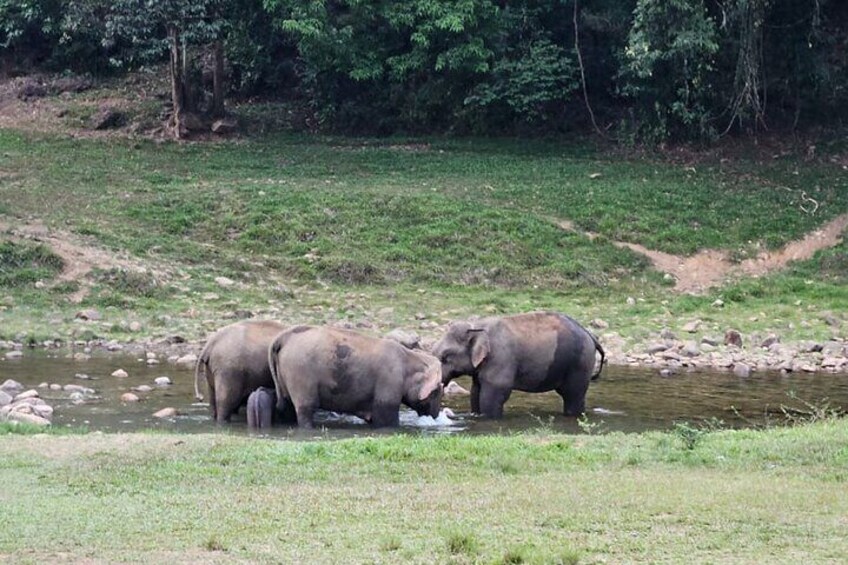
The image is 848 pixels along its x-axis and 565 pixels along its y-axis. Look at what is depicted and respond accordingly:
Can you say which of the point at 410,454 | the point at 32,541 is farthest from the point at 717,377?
the point at 32,541

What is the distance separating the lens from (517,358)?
1817 centimetres

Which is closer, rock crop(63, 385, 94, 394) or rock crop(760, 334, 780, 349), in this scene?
rock crop(63, 385, 94, 394)

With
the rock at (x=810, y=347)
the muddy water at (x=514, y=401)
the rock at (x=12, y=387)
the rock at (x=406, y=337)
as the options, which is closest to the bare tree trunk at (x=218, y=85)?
the rock at (x=406, y=337)

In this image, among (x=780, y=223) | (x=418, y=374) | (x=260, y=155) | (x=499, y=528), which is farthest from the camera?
(x=260, y=155)

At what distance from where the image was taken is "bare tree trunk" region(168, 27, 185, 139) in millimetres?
37594

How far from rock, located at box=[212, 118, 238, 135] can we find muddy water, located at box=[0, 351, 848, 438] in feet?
60.2

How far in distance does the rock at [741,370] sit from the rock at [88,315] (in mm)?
10439

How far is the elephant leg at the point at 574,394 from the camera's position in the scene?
18281mm

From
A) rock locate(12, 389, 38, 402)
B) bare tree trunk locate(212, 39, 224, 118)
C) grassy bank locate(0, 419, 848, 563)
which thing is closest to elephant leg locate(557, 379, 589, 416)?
grassy bank locate(0, 419, 848, 563)

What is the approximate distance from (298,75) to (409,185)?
1100cm

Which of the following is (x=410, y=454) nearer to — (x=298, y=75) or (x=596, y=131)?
(x=596, y=131)

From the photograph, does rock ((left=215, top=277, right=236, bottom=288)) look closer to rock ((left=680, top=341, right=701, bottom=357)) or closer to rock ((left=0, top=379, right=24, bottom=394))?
rock ((left=0, top=379, right=24, bottom=394))

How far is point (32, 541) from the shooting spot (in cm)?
907

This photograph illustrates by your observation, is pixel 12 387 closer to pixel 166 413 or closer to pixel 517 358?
pixel 166 413
